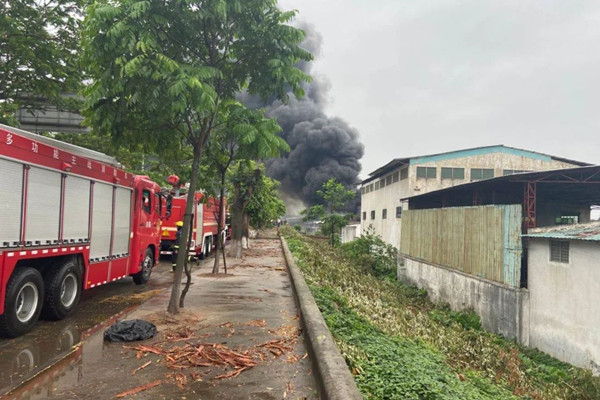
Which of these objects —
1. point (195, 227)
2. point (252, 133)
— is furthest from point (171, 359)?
point (195, 227)

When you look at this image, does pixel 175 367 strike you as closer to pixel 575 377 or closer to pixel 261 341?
pixel 261 341

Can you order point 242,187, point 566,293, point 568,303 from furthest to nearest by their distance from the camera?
point 242,187, point 566,293, point 568,303

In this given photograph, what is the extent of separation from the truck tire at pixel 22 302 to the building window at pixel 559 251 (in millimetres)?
10957

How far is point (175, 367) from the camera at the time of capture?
468 cm

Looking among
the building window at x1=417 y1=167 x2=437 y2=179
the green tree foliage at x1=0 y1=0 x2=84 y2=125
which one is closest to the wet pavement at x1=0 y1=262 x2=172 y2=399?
the green tree foliage at x1=0 y1=0 x2=84 y2=125

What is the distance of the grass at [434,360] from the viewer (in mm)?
4355

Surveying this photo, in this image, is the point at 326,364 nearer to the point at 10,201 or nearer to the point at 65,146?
the point at 10,201

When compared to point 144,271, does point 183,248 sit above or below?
above

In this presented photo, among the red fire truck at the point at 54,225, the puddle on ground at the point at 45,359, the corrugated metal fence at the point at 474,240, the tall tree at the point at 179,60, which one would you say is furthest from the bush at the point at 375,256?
the puddle on ground at the point at 45,359

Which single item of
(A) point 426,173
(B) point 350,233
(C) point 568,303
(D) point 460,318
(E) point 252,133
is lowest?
(D) point 460,318

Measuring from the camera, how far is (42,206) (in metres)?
6.02

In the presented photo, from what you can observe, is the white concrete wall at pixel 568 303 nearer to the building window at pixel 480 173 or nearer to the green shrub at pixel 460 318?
the green shrub at pixel 460 318

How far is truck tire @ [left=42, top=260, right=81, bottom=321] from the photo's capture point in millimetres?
6387

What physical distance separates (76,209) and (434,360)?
6.08 meters
